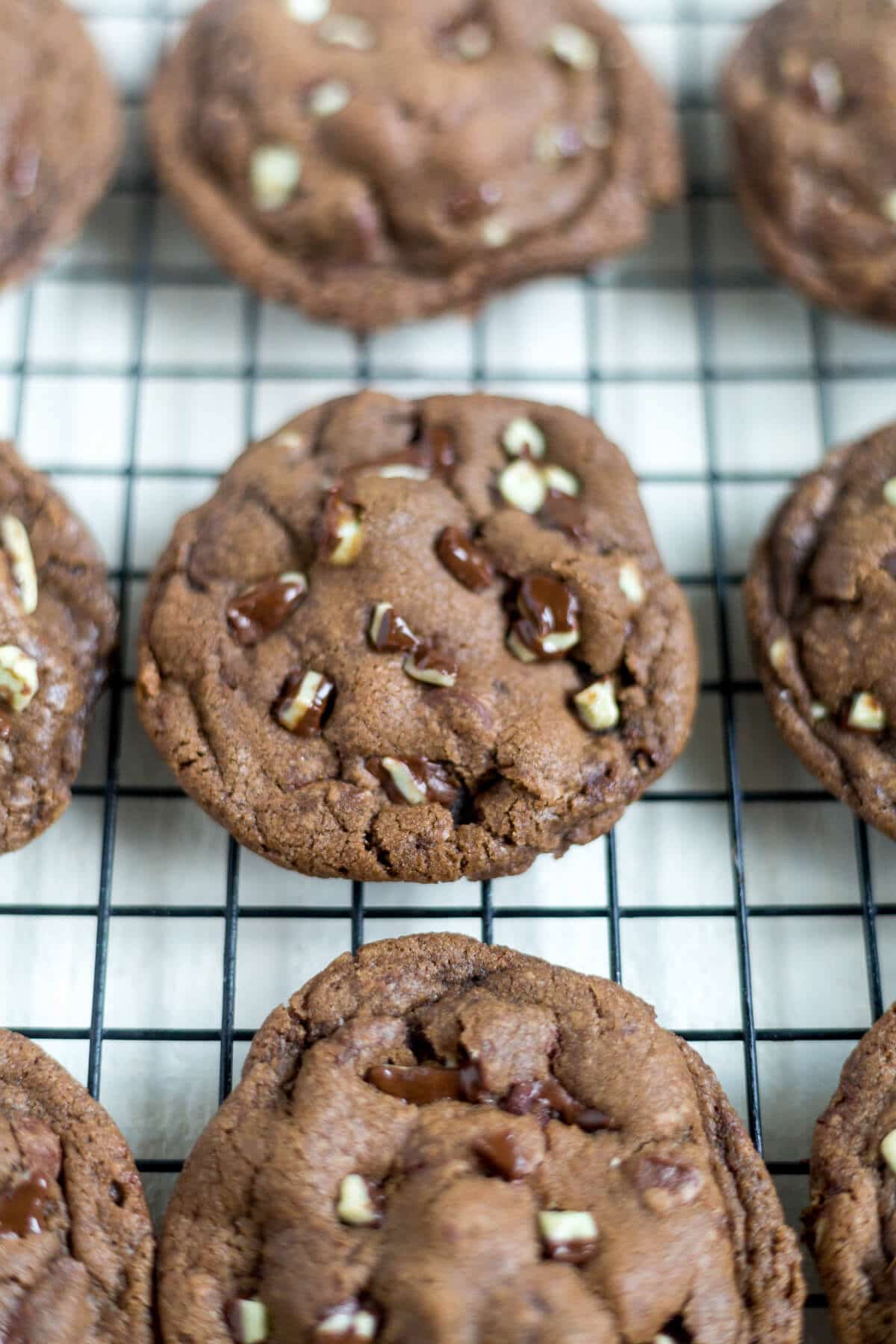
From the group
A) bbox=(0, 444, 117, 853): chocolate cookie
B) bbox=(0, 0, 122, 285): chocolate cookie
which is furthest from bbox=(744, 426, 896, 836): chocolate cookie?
bbox=(0, 0, 122, 285): chocolate cookie

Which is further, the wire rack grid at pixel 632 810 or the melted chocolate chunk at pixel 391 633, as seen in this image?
the wire rack grid at pixel 632 810

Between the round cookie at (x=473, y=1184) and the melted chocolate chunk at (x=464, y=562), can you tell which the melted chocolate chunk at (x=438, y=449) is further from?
the round cookie at (x=473, y=1184)

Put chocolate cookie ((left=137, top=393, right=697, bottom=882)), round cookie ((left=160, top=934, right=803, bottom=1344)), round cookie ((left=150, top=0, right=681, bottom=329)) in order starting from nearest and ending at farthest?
Result: round cookie ((left=160, top=934, right=803, bottom=1344)) < chocolate cookie ((left=137, top=393, right=697, bottom=882)) < round cookie ((left=150, top=0, right=681, bottom=329))

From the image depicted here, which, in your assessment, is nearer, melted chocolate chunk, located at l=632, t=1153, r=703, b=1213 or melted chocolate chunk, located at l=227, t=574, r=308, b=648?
melted chocolate chunk, located at l=632, t=1153, r=703, b=1213

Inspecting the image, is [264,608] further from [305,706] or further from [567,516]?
[567,516]

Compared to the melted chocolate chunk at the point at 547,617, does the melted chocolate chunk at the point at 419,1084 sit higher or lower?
lower

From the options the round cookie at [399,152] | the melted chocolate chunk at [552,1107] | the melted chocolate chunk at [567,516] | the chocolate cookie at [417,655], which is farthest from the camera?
the round cookie at [399,152]

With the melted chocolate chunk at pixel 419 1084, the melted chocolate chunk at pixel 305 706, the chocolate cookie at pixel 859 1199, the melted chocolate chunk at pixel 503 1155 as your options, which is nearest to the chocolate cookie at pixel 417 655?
the melted chocolate chunk at pixel 305 706

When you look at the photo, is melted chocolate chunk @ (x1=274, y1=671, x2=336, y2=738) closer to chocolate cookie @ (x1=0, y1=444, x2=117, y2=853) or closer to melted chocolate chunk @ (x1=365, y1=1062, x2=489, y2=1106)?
chocolate cookie @ (x1=0, y1=444, x2=117, y2=853)

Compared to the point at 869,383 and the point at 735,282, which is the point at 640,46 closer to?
the point at 735,282

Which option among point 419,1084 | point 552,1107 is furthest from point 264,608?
point 552,1107
